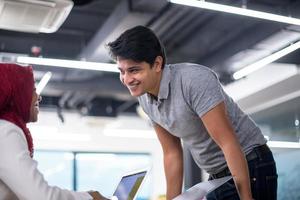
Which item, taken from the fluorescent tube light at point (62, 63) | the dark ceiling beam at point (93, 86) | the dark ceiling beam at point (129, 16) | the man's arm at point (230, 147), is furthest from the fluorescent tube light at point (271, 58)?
→ the man's arm at point (230, 147)

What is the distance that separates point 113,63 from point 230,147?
4.22 metres

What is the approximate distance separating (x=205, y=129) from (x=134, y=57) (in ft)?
1.29

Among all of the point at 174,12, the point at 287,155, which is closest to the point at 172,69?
the point at 174,12

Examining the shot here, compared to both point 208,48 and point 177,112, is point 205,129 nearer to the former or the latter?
point 177,112

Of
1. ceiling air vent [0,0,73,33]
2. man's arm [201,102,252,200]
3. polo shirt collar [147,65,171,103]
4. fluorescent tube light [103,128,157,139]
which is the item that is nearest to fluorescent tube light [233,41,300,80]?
ceiling air vent [0,0,73,33]

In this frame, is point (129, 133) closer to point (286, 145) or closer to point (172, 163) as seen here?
point (286, 145)

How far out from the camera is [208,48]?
6574 mm

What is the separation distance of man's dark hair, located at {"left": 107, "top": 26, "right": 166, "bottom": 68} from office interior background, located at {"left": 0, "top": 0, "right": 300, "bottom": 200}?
2.06 m

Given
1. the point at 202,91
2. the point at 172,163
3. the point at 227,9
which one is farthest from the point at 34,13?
the point at 202,91

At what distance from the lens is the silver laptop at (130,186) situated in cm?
173

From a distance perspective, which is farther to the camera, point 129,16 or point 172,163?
point 129,16

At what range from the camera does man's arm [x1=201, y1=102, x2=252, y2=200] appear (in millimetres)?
1591

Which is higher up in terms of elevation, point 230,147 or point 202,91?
point 202,91

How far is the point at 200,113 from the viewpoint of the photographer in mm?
1655
